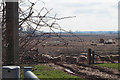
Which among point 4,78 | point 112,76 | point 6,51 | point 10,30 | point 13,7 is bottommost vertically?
point 112,76

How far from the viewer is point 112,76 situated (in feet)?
48.4

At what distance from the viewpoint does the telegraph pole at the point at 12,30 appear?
11.4 feet

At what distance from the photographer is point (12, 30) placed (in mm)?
3508

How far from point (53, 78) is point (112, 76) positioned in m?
3.52

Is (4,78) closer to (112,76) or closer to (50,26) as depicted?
(50,26)

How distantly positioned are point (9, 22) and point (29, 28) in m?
0.72

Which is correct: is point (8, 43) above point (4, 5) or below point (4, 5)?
below

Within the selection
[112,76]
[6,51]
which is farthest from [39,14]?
[112,76]

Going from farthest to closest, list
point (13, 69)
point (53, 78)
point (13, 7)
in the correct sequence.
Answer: point (53, 78) < point (13, 7) < point (13, 69)

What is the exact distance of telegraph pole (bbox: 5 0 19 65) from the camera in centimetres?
349

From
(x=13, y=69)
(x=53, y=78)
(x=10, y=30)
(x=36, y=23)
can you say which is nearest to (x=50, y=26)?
(x=36, y=23)

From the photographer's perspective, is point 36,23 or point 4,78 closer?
point 4,78

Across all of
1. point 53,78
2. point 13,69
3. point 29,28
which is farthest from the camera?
point 53,78

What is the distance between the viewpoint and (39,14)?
12.7ft
